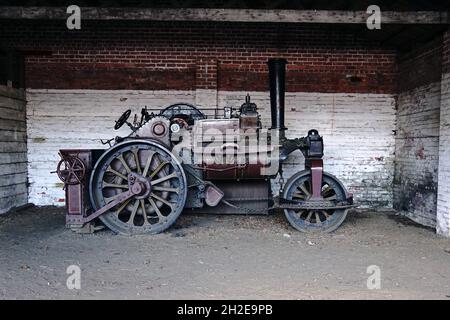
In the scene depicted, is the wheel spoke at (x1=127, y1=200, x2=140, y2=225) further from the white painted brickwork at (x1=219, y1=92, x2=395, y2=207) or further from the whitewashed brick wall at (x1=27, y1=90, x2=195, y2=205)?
the white painted brickwork at (x1=219, y1=92, x2=395, y2=207)

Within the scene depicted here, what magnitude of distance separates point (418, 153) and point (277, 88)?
2.73m

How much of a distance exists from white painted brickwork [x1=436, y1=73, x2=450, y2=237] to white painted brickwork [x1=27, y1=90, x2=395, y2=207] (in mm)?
1695

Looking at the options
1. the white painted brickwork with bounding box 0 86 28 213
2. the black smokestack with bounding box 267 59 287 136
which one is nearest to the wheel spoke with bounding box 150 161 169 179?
the black smokestack with bounding box 267 59 287 136

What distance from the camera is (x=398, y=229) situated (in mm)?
5633

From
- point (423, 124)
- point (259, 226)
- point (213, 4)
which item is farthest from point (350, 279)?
point (213, 4)

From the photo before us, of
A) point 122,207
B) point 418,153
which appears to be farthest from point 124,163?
point 418,153

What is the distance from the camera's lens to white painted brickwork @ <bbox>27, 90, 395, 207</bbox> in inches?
274

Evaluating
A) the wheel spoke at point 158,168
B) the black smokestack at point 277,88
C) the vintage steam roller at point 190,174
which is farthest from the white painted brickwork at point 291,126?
the wheel spoke at point 158,168

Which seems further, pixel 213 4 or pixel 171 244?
pixel 213 4

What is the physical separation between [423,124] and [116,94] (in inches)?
210

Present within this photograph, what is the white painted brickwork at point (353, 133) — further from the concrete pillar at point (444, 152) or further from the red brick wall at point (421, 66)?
the concrete pillar at point (444, 152)

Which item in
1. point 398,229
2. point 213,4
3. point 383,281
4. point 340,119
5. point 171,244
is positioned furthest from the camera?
point 340,119

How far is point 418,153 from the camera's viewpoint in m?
6.25
